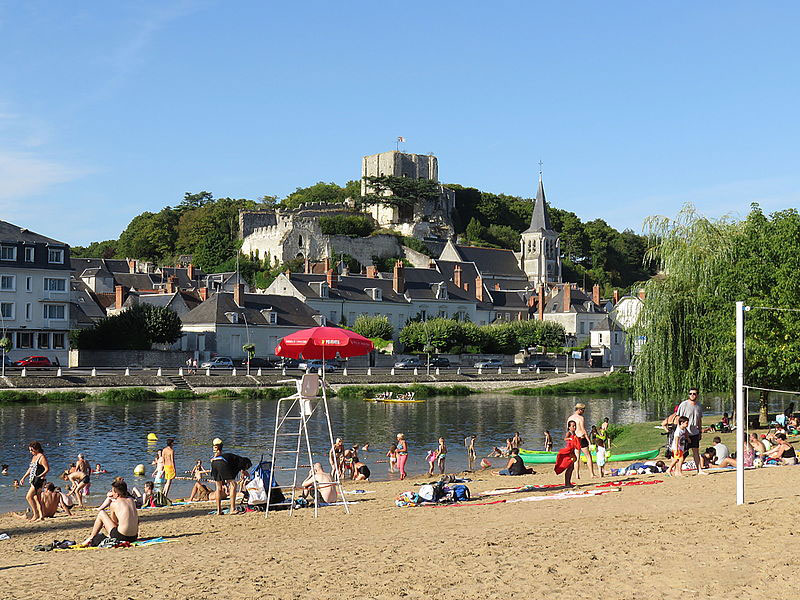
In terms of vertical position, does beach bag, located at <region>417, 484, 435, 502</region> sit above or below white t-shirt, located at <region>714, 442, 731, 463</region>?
below

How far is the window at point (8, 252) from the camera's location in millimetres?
54094

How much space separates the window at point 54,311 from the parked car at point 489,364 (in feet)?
91.7

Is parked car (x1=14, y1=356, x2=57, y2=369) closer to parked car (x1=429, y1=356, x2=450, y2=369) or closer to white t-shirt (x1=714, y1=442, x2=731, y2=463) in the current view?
parked car (x1=429, y1=356, x2=450, y2=369)

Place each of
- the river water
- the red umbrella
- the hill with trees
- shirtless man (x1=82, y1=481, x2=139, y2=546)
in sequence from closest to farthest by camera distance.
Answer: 1. shirtless man (x1=82, y1=481, x2=139, y2=546)
2. the red umbrella
3. the river water
4. the hill with trees

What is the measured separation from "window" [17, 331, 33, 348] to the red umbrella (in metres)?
44.0

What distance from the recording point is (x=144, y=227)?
111062 millimetres

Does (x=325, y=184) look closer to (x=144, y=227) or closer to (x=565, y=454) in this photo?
(x=144, y=227)

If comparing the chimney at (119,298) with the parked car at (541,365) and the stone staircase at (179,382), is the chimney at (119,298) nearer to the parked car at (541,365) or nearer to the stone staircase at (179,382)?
the stone staircase at (179,382)

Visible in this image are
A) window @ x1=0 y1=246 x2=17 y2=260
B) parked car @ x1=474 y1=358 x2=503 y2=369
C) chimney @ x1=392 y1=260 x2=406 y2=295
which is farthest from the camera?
chimney @ x1=392 y1=260 x2=406 y2=295

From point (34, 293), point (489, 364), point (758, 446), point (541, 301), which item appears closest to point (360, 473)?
point (758, 446)

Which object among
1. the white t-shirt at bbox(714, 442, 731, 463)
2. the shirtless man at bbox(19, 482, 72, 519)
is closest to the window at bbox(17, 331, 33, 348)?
the shirtless man at bbox(19, 482, 72, 519)

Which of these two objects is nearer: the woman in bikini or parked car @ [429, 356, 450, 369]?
the woman in bikini

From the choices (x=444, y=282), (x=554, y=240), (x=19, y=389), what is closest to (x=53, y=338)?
(x=19, y=389)

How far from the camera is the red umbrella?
15.1 m
